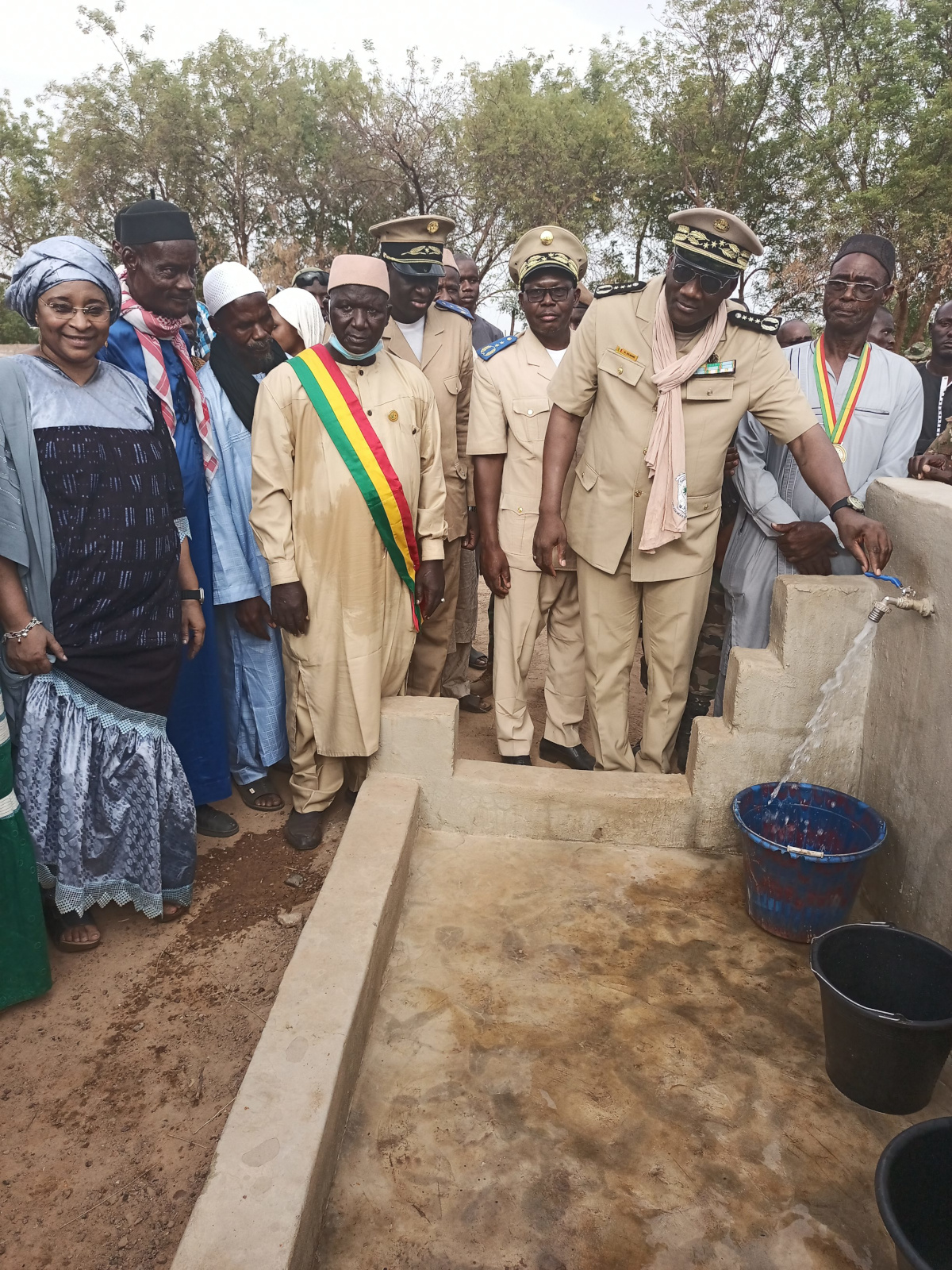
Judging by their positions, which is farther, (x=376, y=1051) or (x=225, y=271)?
(x=225, y=271)

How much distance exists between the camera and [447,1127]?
2215 millimetres

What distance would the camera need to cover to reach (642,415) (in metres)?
3.47

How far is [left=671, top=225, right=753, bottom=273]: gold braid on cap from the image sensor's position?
122 inches

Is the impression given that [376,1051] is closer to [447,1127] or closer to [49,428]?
[447,1127]

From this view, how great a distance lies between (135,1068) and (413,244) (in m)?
3.27

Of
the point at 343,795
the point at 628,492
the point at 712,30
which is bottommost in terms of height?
the point at 343,795

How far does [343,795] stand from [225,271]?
2.22 metres

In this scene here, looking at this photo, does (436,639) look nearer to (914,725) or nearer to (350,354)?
(350,354)

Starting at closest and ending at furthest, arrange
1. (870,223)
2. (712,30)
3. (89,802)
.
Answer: (89,802) < (870,223) < (712,30)

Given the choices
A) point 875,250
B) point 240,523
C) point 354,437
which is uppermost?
point 875,250

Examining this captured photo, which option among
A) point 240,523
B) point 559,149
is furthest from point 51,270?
point 559,149

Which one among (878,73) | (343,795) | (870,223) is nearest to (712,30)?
(878,73)

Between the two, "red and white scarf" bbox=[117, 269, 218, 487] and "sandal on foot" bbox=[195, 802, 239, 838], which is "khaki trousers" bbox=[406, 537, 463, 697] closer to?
"sandal on foot" bbox=[195, 802, 239, 838]

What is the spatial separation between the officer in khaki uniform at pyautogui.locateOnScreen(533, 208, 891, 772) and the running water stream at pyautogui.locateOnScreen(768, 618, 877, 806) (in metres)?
0.37
